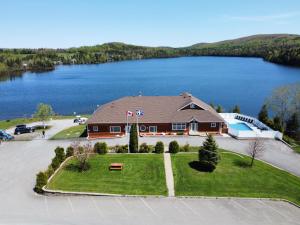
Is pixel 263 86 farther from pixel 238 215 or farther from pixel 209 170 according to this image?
pixel 238 215

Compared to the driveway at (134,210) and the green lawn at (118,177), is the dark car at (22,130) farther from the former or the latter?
the driveway at (134,210)

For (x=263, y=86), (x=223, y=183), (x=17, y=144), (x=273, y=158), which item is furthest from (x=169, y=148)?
(x=263, y=86)


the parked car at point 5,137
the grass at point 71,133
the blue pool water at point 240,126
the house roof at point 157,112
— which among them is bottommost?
the grass at point 71,133

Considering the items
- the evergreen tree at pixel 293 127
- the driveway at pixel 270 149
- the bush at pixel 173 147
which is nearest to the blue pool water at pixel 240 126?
the driveway at pixel 270 149

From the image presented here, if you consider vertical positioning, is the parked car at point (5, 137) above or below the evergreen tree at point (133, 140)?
below

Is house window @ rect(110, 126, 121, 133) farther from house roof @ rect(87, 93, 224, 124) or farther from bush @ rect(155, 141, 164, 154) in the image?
bush @ rect(155, 141, 164, 154)

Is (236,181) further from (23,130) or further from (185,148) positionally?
(23,130)

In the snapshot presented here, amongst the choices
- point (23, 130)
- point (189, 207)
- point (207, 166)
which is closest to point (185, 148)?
point (207, 166)

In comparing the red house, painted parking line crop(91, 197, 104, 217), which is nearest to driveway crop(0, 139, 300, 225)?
painted parking line crop(91, 197, 104, 217)
